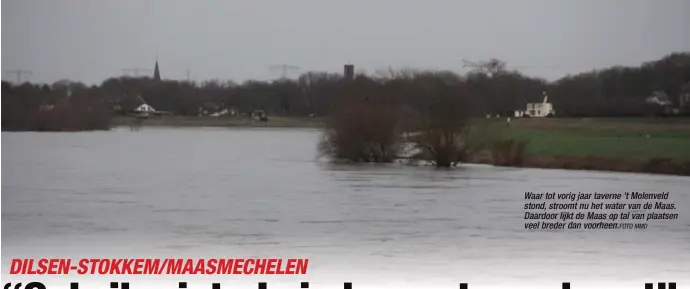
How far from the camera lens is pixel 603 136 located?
29.7 ft

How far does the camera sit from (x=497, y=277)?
6.76 m

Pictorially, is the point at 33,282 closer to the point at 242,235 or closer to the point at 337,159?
the point at 242,235

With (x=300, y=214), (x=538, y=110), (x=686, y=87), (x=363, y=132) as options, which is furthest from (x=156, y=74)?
(x=686, y=87)

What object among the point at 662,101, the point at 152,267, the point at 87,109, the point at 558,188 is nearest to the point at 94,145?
the point at 87,109

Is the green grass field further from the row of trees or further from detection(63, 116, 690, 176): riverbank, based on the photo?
the row of trees

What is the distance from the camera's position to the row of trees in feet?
27.6

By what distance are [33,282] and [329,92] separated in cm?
301

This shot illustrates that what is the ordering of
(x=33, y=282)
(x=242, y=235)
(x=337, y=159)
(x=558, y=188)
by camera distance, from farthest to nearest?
1. (x=337, y=159)
2. (x=558, y=188)
3. (x=242, y=235)
4. (x=33, y=282)

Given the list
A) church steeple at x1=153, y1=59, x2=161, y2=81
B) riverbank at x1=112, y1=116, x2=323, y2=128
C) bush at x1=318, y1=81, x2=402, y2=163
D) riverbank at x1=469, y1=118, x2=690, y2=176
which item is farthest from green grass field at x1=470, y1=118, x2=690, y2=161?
church steeple at x1=153, y1=59, x2=161, y2=81

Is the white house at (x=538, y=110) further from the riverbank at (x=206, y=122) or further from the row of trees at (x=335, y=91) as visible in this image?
the riverbank at (x=206, y=122)

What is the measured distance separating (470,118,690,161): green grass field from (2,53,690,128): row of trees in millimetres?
103

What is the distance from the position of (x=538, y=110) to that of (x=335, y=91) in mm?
1651

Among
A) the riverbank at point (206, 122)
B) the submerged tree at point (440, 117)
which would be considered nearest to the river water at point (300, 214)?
the riverbank at point (206, 122)

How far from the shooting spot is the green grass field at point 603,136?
340 inches
